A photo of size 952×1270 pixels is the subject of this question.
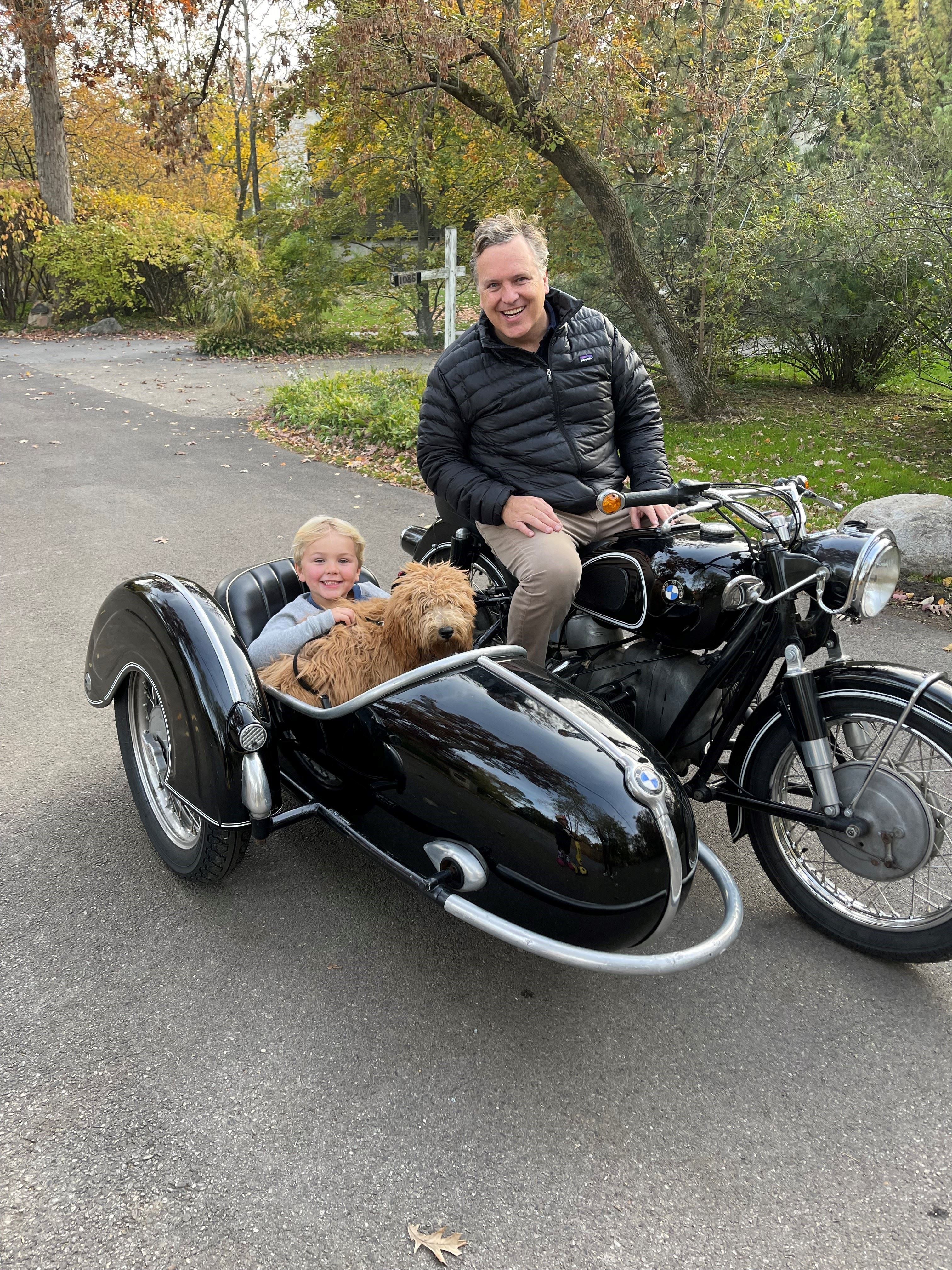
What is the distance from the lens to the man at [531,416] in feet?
10.2

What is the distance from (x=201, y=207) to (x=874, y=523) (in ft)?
87.8

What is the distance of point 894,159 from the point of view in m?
11.6

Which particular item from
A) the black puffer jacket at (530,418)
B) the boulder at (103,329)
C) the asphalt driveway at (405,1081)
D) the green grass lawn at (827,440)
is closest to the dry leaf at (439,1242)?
the asphalt driveway at (405,1081)

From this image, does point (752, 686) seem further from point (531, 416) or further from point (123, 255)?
point (123, 255)

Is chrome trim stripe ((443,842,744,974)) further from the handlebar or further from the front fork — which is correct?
the handlebar

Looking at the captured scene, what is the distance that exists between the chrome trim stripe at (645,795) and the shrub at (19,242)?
70.2 feet

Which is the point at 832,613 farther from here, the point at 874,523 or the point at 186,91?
the point at 186,91

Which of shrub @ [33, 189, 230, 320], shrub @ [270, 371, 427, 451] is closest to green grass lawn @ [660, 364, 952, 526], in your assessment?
shrub @ [270, 371, 427, 451]

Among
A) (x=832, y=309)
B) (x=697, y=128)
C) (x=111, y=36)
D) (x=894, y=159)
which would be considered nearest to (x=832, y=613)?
(x=832, y=309)

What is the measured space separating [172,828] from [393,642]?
1054 millimetres

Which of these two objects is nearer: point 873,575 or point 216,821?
point 873,575

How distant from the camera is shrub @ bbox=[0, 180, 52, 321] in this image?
1919 centimetres

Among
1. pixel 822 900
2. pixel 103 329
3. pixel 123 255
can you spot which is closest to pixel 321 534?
pixel 822 900

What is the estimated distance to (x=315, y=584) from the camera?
116 inches
